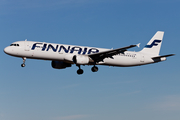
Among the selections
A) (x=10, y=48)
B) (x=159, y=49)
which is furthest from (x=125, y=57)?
(x=10, y=48)

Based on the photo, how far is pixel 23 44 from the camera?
1914 inches

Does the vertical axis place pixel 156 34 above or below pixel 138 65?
above

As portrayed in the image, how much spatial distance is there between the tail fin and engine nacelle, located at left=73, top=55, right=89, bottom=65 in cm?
1368

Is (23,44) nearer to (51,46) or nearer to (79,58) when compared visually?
(51,46)

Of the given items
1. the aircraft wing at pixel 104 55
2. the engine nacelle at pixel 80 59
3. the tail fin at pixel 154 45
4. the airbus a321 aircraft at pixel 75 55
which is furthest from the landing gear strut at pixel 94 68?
the tail fin at pixel 154 45

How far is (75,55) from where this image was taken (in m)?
49.2

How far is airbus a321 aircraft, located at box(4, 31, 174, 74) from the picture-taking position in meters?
48.3

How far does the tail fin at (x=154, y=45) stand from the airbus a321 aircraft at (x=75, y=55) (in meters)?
2.21

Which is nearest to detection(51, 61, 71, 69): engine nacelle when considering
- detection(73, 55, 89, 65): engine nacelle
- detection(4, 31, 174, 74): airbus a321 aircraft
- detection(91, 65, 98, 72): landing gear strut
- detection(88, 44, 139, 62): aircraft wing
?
detection(4, 31, 174, 74): airbus a321 aircraft

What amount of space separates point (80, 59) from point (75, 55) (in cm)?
102

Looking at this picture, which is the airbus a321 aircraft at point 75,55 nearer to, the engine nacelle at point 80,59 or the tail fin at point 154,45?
the engine nacelle at point 80,59

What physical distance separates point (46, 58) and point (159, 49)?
75.2 ft

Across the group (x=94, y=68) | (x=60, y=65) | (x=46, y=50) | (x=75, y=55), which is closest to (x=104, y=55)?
(x=94, y=68)

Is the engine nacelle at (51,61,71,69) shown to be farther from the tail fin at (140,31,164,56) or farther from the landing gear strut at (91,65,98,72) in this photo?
the tail fin at (140,31,164,56)
